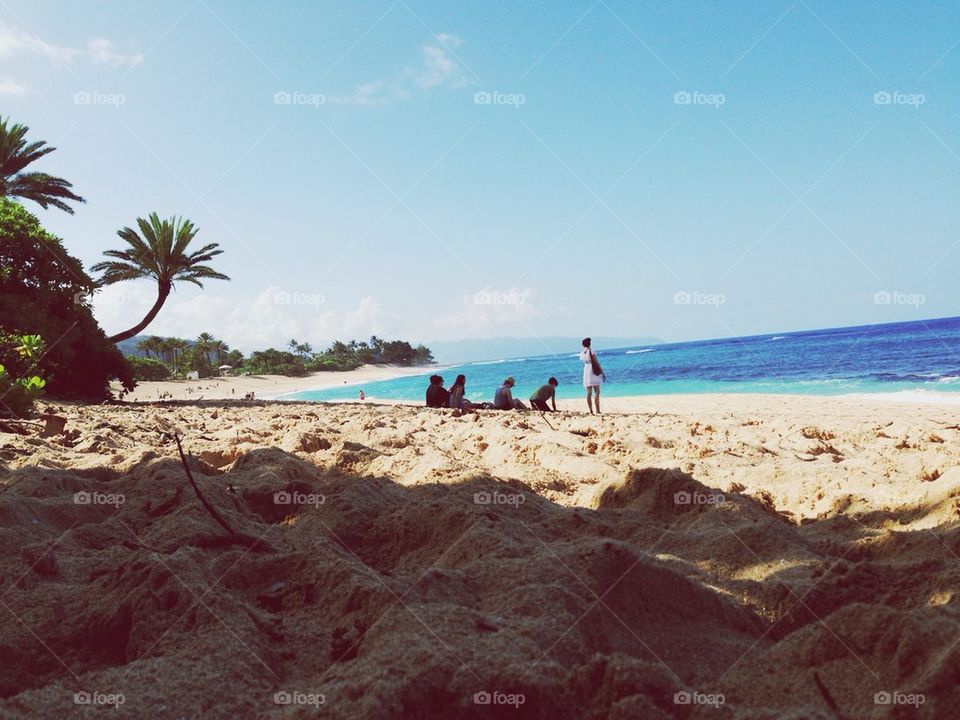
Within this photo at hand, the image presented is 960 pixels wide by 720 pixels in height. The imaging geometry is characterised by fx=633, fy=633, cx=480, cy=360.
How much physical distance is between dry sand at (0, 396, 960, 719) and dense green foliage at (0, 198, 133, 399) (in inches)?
414

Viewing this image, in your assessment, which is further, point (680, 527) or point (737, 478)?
point (737, 478)

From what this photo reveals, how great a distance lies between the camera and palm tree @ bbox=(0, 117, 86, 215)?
19.2m

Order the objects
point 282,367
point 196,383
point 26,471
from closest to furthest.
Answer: point 26,471
point 196,383
point 282,367

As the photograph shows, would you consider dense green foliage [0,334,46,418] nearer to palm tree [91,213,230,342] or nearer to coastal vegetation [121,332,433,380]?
A: palm tree [91,213,230,342]

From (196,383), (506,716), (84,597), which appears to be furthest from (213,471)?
(196,383)

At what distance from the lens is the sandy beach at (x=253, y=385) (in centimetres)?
3055

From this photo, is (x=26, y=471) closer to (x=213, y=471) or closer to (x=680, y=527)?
(x=213, y=471)

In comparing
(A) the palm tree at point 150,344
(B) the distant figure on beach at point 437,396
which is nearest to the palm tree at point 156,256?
(B) the distant figure on beach at point 437,396

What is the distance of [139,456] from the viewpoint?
15.8 feet

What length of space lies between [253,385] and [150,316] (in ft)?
81.1

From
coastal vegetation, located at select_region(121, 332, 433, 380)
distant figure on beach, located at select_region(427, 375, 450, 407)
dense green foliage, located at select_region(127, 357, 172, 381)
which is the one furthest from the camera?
coastal vegetation, located at select_region(121, 332, 433, 380)

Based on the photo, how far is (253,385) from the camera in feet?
143

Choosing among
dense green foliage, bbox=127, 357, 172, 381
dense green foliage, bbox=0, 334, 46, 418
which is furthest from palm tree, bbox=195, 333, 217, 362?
dense green foliage, bbox=0, 334, 46, 418

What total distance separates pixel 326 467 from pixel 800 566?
126 inches
